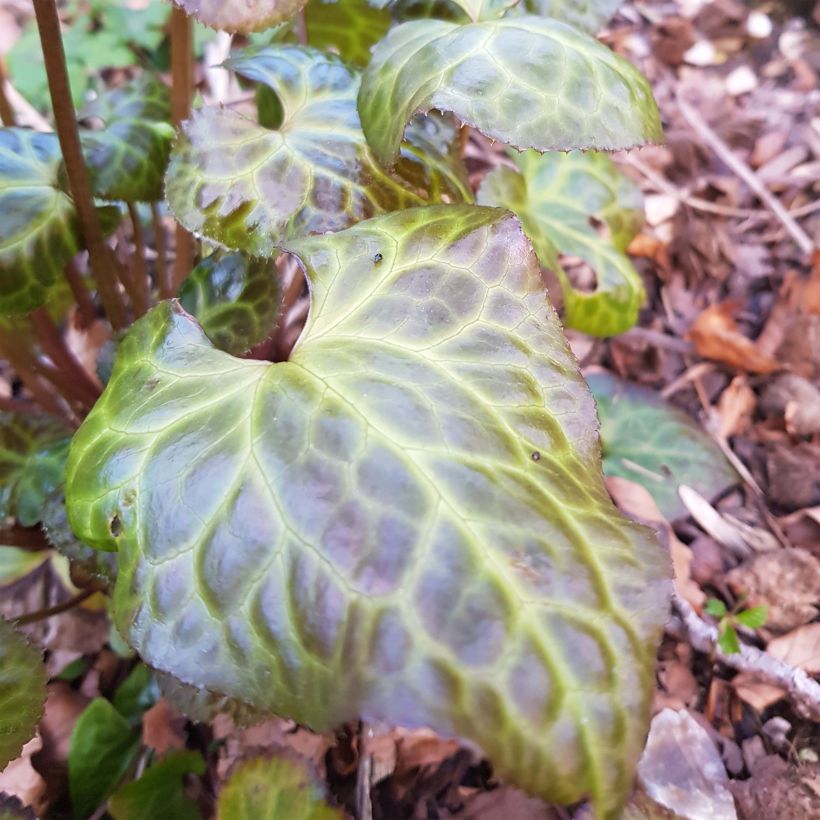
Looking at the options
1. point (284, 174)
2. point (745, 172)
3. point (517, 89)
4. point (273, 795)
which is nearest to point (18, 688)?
point (273, 795)

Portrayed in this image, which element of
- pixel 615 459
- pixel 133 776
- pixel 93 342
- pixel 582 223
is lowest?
pixel 133 776

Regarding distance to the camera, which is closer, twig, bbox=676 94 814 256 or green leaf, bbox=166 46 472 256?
green leaf, bbox=166 46 472 256

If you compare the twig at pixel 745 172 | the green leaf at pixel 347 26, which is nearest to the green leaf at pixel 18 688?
the green leaf at pixel 347 26

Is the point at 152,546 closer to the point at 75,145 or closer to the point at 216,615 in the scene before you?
the point at 216,615

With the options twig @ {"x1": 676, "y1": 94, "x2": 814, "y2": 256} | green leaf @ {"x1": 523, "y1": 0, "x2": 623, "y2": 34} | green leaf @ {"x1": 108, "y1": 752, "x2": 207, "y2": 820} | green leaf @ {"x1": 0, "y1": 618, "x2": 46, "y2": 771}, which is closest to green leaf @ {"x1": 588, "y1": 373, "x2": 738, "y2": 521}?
twig @ {"x1": 676, "y1": 94, "x2": 814, "y2": 256}

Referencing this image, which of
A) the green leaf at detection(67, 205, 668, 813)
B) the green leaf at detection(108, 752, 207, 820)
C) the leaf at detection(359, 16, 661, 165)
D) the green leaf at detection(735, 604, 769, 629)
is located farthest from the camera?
the green leaf at detection(735, 604, 769, 629)

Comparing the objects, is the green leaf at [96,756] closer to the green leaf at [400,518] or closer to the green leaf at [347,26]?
the green leaf at [400,518]

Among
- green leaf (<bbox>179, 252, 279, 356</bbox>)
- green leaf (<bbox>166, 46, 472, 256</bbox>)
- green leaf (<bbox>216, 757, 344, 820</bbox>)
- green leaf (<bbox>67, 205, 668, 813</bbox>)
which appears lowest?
green leaf (<bbox>216, 757, 344, 820</bbox>)

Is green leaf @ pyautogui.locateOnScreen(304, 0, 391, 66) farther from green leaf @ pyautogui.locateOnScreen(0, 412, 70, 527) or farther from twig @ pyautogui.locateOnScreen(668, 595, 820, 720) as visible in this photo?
twig @ pyautogui.locateOnScreen(668, 595, 820, 720)

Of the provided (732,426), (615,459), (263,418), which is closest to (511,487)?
(263,418)
